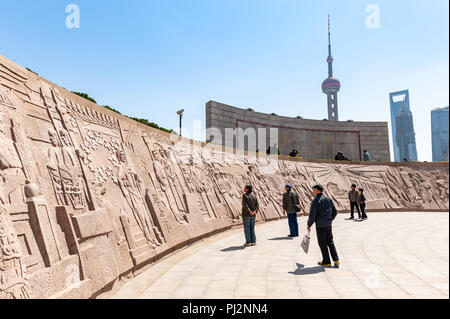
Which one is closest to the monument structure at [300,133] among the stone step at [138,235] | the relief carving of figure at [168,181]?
the relief carving of figure at [168,181]

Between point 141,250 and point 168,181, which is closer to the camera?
point 141,250

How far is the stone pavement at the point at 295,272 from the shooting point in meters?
3.98

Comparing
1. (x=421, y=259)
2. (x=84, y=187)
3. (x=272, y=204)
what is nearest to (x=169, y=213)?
(x=84, y=187)

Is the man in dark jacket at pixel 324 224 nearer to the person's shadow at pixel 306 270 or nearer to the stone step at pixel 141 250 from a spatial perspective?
the person's shadow at pixel 306 270

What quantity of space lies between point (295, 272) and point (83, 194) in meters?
3.77

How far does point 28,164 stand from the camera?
3646 millimetres

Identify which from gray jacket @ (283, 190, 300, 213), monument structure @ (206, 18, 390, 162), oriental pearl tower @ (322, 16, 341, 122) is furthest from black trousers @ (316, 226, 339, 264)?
oriental pearl tower @ (322, 16, 341, 122)

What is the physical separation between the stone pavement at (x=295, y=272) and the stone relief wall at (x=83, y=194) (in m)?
0.60

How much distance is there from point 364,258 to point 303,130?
1792 cm

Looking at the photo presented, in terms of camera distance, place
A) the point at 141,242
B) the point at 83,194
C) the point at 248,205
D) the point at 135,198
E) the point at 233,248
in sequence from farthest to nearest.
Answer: the point at 248,205 → the point at 233,248 → the point at 135,198 → the point at 141,242 → the point at 83,194

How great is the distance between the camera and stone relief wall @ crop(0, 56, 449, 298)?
3.25 metres

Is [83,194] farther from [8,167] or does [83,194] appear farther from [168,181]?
[168,181]

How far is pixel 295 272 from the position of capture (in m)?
4.91

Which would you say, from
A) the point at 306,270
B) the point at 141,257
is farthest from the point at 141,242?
the point at 306,270
